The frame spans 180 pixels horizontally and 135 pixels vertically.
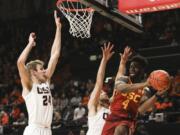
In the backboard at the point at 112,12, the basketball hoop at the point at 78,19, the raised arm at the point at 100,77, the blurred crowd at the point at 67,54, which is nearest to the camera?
the raised arm at the point at 100,77

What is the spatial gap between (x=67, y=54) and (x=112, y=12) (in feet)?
32.3

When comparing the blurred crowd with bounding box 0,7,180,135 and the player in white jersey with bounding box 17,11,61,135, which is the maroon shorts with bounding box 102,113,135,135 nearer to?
the player in white jersey with bounding box 17,11,61,135

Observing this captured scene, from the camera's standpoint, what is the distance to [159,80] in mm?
5477

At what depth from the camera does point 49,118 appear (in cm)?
609

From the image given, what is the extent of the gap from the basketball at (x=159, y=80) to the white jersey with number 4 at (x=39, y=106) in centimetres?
149

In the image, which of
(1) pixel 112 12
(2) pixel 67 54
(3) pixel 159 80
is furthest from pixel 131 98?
(2) pixel 67 54

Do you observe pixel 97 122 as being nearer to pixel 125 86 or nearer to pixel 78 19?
pixel 125 86

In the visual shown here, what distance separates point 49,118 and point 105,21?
1228cm

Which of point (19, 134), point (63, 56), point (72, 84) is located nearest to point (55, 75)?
point (63, 56)

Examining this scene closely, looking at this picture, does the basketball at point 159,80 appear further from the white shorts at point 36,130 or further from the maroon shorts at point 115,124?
the white shorts at point 36,130

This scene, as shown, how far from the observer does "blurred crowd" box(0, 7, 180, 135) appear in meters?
12.9

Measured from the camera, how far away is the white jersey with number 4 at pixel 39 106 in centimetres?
606

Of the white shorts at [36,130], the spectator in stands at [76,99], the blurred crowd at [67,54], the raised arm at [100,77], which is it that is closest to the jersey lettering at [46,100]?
the white shorts at [36,130]

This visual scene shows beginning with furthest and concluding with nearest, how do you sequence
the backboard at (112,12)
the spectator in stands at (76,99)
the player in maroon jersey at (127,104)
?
the spectator in stands at (76,99) < the backboard at (112,12) < the player in maroon jersey at (127,104)
